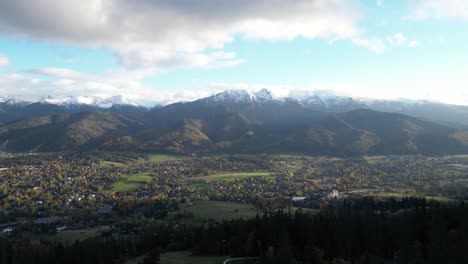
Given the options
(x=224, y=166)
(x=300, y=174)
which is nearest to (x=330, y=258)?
(x=300, y=174)

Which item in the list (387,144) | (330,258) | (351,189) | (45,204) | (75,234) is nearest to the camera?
(330,258)

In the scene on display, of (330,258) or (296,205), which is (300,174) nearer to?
(296,205)

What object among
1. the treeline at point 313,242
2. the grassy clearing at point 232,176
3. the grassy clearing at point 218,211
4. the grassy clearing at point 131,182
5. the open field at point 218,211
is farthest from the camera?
the grassy clearing at point 232,176

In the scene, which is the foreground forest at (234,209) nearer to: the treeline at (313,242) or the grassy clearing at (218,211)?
the treeline at (313,242)

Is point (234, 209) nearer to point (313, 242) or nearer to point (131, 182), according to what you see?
point (313, 242)

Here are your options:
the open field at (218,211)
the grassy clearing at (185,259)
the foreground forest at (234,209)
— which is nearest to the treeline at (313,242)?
the foreground forest at (234,209)

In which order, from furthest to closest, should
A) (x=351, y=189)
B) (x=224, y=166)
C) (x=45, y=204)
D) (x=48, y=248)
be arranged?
(x=224, y=166), (x=351, y=189), (x=45, y=204), (x=48, y=248)

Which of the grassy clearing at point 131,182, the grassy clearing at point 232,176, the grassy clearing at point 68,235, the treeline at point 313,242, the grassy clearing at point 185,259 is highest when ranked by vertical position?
the treeline at point 313,242
